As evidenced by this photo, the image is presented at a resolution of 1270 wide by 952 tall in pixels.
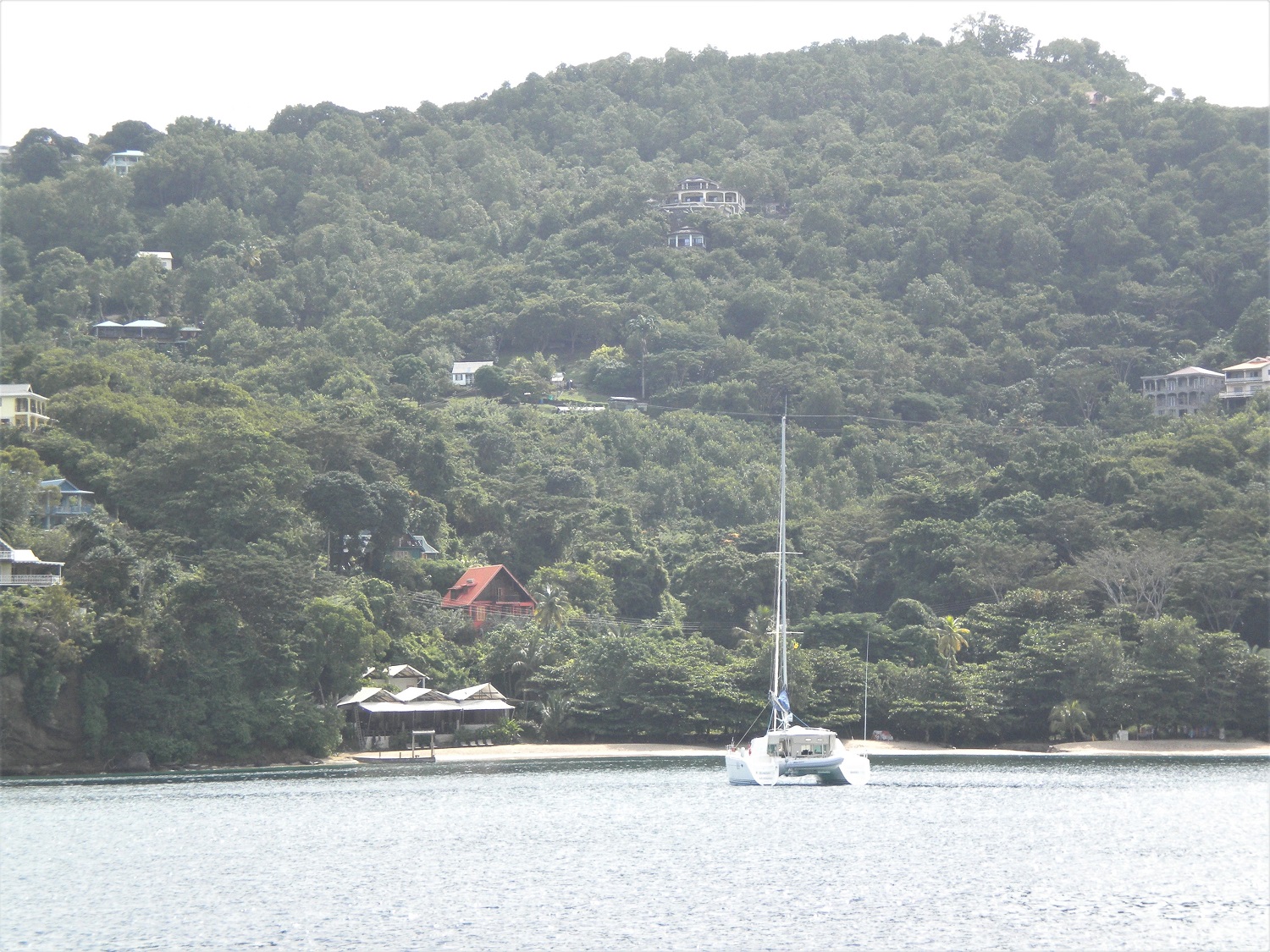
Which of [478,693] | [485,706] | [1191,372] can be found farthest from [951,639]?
[1191,372]

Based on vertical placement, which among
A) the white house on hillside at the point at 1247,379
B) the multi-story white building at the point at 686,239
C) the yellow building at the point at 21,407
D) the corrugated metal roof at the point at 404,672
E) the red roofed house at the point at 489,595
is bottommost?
the corrugated metal roof at the point at 404,672

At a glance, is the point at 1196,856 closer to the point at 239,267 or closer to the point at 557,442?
the point at 557,442

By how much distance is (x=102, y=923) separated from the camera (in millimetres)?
27094

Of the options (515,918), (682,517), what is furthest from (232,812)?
(682,517)

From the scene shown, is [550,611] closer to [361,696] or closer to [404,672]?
[404,672]

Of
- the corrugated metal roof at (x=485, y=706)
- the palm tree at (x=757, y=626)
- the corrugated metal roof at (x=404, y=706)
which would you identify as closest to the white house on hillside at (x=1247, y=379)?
the palm tree at (x=757, y=626)

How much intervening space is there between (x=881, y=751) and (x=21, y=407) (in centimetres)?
4168

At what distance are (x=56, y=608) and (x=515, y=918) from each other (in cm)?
2625

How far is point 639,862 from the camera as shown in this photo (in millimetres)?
32344

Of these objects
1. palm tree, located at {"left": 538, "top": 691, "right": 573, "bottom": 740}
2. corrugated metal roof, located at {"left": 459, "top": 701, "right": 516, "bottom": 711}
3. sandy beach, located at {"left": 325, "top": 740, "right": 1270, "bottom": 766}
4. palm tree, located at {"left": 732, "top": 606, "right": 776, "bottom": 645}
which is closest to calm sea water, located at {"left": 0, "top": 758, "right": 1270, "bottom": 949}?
sandy beach, located at {"left": 325, "top": 740, "right": 1270, "bottom": 766}

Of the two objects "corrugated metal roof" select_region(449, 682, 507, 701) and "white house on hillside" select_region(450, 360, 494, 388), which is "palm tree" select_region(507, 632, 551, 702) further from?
"white house on hillside" select_region(450, 360, 494, 388)

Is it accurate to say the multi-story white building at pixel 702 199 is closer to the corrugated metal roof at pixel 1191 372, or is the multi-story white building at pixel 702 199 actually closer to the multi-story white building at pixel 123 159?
the corrugated metal roof at pixel 1191 372

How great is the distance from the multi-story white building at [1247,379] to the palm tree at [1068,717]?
46.4 metres

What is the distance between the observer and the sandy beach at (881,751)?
176ft
